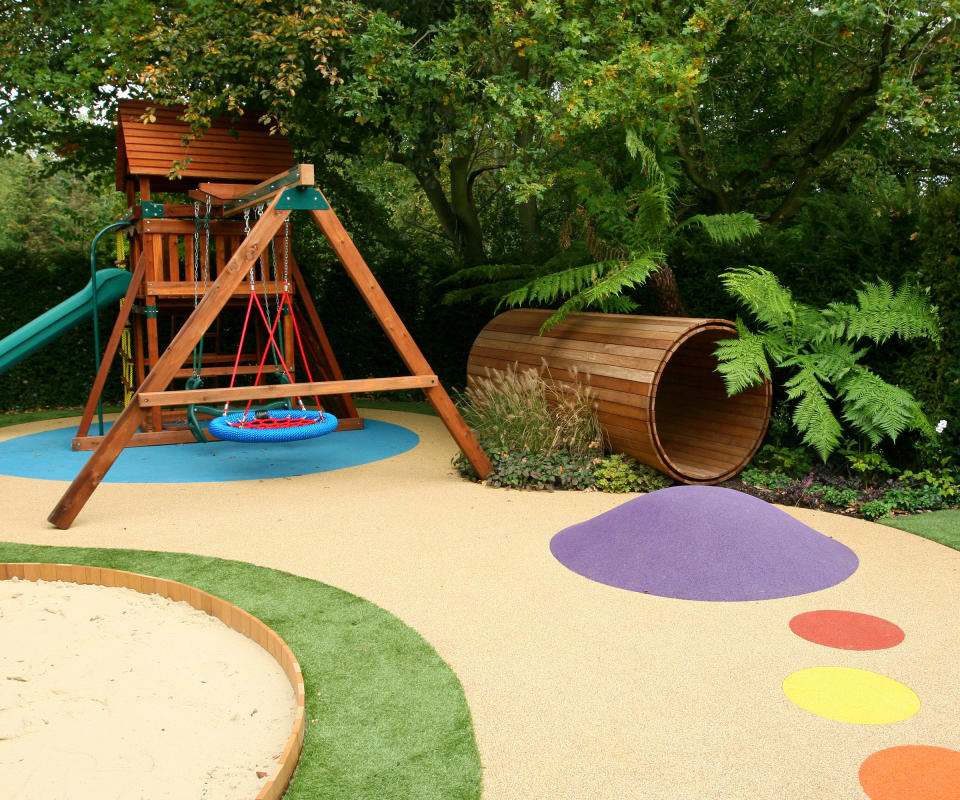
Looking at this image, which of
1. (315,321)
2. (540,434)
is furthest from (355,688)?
(315,321)

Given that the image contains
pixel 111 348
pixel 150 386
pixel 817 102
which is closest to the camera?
pixel 150 386

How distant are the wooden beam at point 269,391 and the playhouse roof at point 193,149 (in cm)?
334

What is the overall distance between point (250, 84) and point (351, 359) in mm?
4518

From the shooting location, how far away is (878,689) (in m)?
3.13

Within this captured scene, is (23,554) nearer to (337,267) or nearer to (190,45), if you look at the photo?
(190,45)

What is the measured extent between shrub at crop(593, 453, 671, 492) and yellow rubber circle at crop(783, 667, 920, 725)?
3.01 m

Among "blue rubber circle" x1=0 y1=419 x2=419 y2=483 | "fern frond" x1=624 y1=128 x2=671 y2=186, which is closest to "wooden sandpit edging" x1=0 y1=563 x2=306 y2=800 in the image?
"blue rubber circle" x1=0 y1=419 x2=419 y2=483

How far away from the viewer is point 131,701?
118 inches

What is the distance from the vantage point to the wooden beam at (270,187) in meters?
6.03

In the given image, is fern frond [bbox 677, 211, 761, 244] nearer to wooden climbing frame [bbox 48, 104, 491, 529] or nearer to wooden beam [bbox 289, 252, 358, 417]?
wooden climbing frame [bbox 48, 104, 491, 529]

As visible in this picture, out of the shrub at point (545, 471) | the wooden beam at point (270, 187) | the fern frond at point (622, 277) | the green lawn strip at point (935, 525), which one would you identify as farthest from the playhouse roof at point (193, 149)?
the green lawn strip at point (935, 525)

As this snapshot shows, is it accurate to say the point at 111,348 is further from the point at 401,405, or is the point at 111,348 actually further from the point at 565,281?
the point at 565,281

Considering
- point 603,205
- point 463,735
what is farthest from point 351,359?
point 463,735

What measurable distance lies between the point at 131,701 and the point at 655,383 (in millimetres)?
4064
